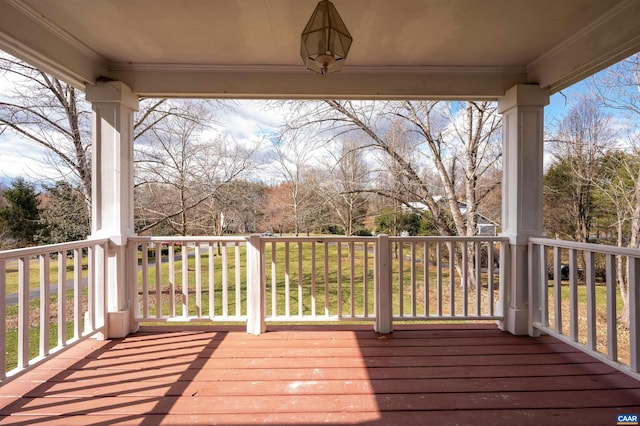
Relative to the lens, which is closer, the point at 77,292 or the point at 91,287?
the point at 77,292

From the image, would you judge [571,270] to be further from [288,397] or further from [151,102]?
[151,102]

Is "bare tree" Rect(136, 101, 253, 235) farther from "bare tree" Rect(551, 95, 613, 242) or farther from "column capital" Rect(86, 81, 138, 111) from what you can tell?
"bare tree" Rect(551, 95, 613, 242)

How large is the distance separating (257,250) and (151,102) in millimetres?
4806

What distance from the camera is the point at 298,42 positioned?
2326mm

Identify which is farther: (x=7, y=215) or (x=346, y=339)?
(x=7, y=215)

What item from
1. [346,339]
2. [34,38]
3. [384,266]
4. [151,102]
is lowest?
[346,339]

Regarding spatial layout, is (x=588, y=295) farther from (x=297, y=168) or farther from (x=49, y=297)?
(x=297, y=168)

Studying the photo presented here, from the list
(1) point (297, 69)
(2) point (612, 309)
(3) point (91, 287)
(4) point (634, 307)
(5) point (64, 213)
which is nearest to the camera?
(4) point (634, 307)

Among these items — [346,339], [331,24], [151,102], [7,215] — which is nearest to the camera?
[331,24]

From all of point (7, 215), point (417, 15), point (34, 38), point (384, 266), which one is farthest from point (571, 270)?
point (7, 215)

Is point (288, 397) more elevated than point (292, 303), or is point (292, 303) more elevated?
point (288, 397)

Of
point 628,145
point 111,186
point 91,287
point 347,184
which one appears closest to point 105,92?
point 111,186

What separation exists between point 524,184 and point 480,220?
4.05 m

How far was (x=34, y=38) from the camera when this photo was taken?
2.03 meters
